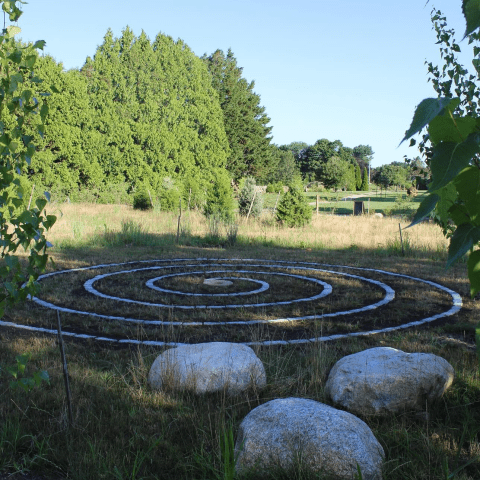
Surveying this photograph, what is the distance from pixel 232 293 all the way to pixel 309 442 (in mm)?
5581

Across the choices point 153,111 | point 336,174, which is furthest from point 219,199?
point 336,174

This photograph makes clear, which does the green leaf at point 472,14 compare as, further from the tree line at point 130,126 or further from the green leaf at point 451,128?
the tree line at point 130,126

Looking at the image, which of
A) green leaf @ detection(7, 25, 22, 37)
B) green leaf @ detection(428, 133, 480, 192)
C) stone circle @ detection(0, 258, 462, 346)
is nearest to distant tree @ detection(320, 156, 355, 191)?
stone circle @ detection(0, 258, 462, 346)

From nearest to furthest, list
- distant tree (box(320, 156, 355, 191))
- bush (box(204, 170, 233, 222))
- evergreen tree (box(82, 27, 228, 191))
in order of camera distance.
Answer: bush (box(204, 170, 233, 222)) → evergreen tree (box(82, 27, 228, 191)) → distant tree (box(320, 156, 355, 191))

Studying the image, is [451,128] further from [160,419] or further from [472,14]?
[160,419]

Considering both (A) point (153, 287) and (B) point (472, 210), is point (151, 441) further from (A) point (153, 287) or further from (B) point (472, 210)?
(A) point (153, 287)

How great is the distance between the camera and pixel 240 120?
4219 centimetres

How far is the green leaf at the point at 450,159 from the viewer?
2.46ft

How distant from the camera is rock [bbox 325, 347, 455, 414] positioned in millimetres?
3820

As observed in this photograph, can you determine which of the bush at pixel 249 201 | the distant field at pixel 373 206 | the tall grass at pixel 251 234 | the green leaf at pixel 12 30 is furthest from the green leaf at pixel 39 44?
the bush at pixel 249 201

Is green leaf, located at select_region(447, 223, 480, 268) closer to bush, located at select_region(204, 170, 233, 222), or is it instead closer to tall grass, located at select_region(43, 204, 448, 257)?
tall grass, located at select_region(43, 204, 448, 257)

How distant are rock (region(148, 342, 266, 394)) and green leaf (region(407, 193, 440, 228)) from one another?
3.37 meters

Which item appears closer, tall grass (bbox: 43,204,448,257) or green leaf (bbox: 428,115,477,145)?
green leaf (bbox: 428,115,477,145)

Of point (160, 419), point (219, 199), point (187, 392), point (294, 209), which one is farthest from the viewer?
point (219, 199)
